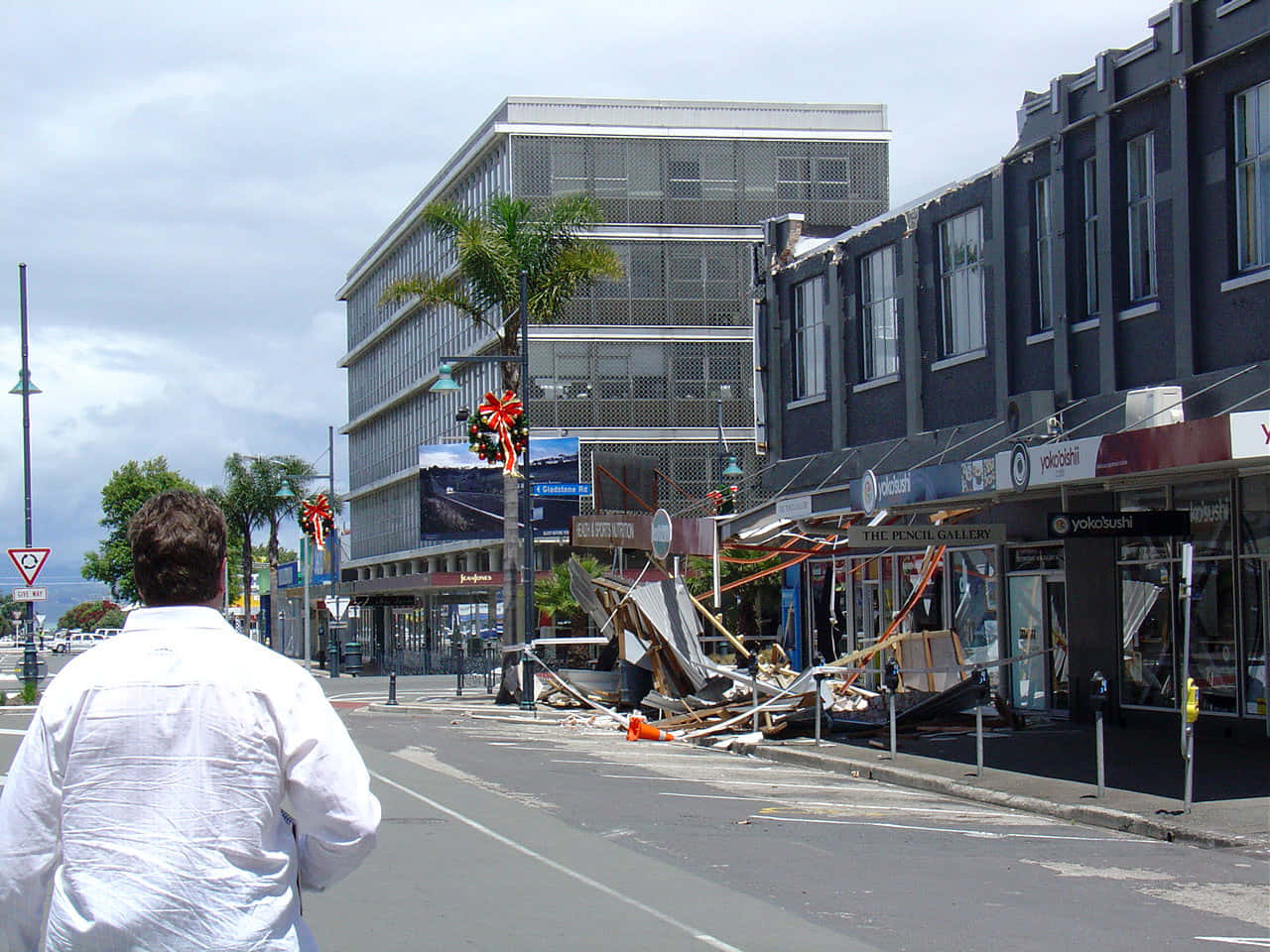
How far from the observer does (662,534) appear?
23391 millimetres

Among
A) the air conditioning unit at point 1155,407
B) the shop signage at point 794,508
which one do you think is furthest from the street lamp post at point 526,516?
the air conditioning unit at point 1155,407

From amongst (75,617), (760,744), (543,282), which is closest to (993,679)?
(760,744)

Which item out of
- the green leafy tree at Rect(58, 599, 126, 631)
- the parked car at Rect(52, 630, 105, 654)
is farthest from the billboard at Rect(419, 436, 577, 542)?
the green leafy tree at Rect(58, 599, 126, 631)

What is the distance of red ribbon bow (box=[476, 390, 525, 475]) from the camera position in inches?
1211

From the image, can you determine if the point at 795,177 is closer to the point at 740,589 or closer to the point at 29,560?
the point at 740,589

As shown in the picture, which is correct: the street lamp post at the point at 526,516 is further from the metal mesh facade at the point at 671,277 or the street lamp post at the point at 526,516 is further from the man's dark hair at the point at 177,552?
the man's dark hair at the point at 177,552

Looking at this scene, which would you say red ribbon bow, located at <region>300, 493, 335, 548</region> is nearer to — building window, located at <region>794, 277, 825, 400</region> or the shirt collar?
building window, located at <region>794, 277, 825, 400</region>

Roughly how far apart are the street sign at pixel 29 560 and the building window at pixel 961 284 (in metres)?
18.8

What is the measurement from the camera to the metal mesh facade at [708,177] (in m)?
52.8

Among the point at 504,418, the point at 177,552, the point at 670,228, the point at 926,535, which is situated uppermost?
the point at 670,228

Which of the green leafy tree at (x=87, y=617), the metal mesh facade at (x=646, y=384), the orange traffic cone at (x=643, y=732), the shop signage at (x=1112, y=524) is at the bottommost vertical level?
the green leafy tree at (x=87, y=617)

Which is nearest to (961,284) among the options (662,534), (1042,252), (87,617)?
(1042,252)

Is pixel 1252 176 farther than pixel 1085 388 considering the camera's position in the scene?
No

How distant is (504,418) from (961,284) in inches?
400
